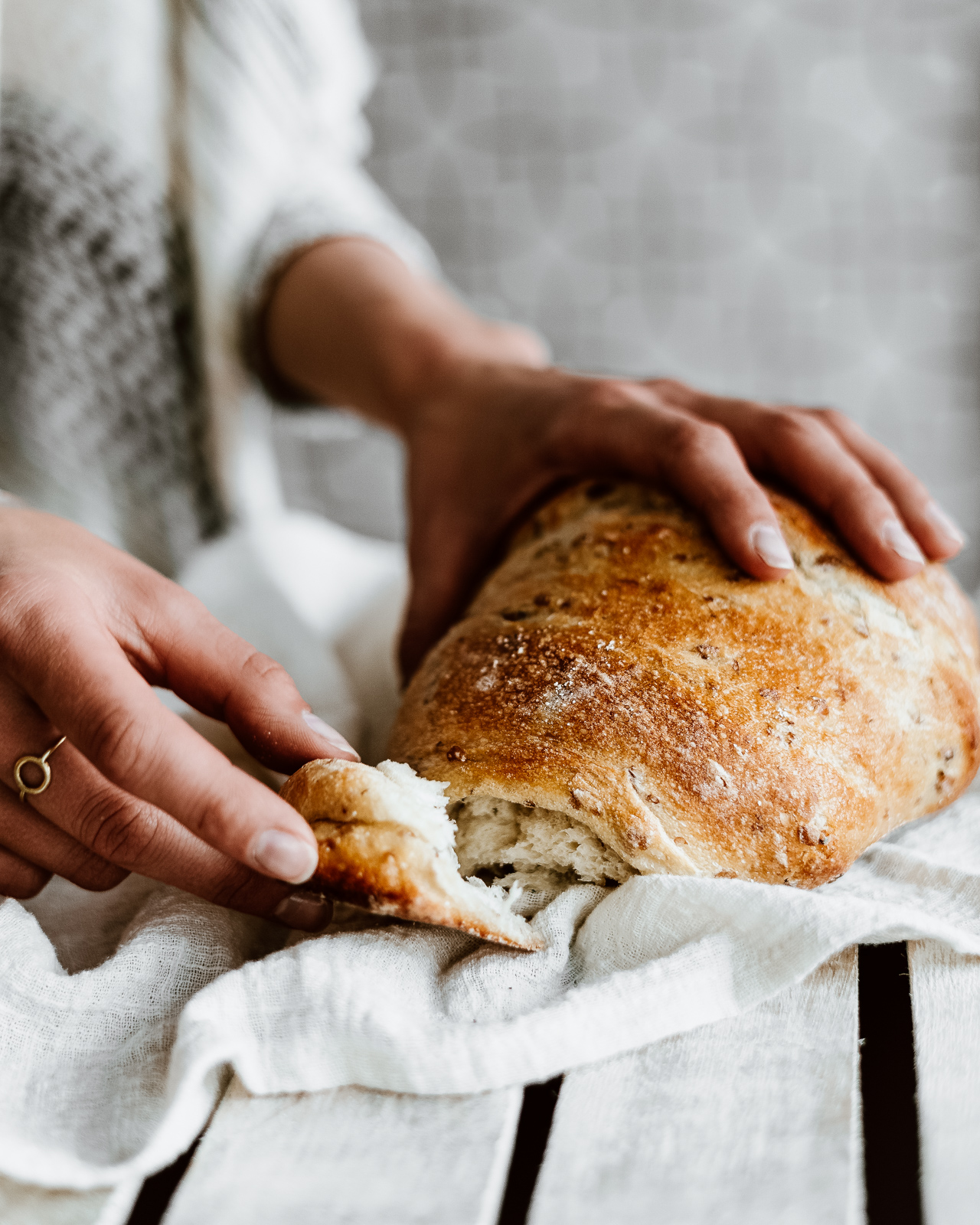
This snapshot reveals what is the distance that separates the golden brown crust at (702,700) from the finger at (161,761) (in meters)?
0.16

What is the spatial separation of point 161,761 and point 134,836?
0.12 meters

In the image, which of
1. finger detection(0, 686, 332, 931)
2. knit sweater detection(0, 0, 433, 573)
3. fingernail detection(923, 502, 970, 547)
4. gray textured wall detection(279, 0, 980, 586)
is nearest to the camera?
finger detection(0, 686, 332, 931)

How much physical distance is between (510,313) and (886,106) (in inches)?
52.2

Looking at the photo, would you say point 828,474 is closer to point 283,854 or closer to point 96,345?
point 283,854

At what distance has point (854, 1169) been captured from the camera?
0.58 m

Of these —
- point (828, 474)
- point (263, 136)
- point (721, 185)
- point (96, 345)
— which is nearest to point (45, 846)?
point (828, 474)

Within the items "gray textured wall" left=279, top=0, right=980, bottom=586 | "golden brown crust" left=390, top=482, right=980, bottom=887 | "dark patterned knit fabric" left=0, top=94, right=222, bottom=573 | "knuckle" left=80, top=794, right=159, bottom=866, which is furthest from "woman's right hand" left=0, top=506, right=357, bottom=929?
"gray textured wall" left=279, top=0, right=980, bottom=586

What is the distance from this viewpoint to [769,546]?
891 mm

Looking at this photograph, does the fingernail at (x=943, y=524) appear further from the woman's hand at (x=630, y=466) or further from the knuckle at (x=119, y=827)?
the knuckle at (x=119, y=827)

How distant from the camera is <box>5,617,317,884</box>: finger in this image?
2.19 feet

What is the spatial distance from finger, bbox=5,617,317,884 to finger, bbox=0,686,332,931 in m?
0.05

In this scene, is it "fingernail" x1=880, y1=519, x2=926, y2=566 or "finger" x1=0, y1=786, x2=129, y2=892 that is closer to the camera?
"finger" x1=0, y1=786, x2=129, y2=892

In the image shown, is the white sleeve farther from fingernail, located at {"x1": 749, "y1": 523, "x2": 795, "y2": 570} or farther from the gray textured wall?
the gray textured wall

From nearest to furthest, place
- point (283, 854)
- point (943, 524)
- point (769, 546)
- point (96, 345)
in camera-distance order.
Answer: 1. point (283, 854)
2. point (769, 546)
3. point (943, 524)
4. point (96, 345)
